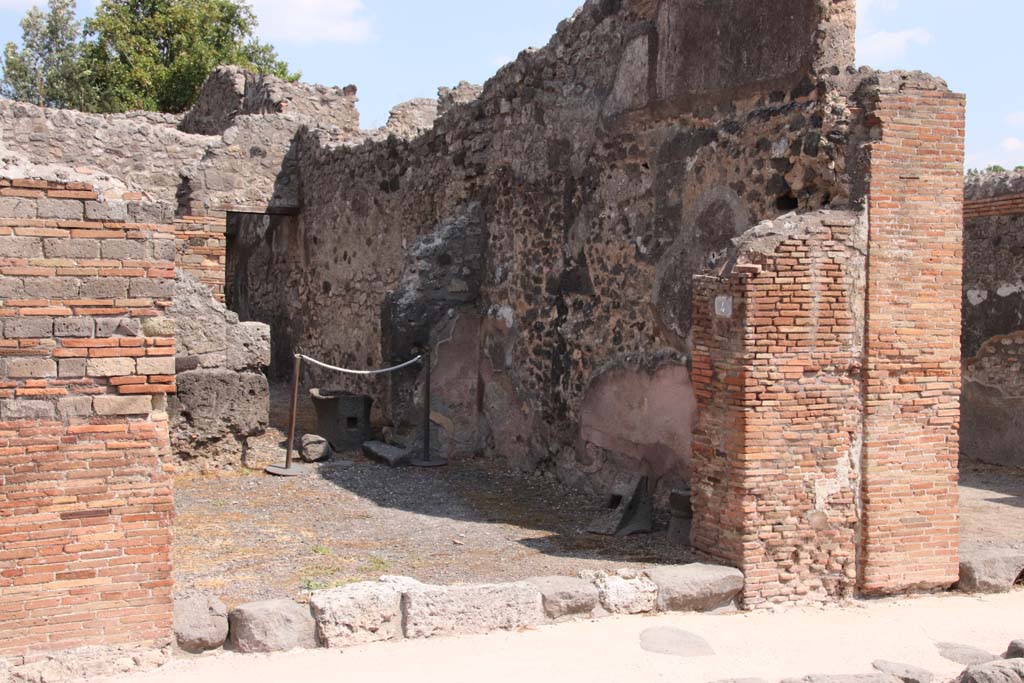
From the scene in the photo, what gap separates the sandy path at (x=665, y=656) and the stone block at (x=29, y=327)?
5.20 ft

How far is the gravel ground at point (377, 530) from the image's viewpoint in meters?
6.55

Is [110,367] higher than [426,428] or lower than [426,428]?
higher

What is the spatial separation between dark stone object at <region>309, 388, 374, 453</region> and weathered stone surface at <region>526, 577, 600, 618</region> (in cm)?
511

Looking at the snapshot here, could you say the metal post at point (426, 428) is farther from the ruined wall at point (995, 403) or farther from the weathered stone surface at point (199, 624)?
the ruined wall at point (995, 403)

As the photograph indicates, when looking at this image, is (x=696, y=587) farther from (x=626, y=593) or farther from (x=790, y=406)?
(x=790, y=406)

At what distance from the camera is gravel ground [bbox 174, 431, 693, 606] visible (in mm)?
6555

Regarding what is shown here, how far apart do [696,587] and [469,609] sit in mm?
1307

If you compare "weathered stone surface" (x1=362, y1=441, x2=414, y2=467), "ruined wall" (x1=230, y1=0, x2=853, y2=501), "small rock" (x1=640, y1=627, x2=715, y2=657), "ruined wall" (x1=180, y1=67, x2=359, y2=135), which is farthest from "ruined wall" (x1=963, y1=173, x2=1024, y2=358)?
"ruined wall" (x1=180, y1=67, x2=359, y2=135)

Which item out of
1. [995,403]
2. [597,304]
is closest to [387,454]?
[597,304]

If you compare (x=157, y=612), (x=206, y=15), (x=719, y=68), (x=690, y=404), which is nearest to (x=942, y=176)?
(x=719, y=68)

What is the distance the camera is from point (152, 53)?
2438cm

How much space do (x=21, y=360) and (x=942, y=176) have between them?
16.6 ft

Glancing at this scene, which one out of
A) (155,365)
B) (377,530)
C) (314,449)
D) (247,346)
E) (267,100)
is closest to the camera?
(155,365)

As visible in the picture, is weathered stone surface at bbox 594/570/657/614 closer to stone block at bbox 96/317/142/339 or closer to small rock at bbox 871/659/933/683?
small rock at bbox 871/659/933/683
